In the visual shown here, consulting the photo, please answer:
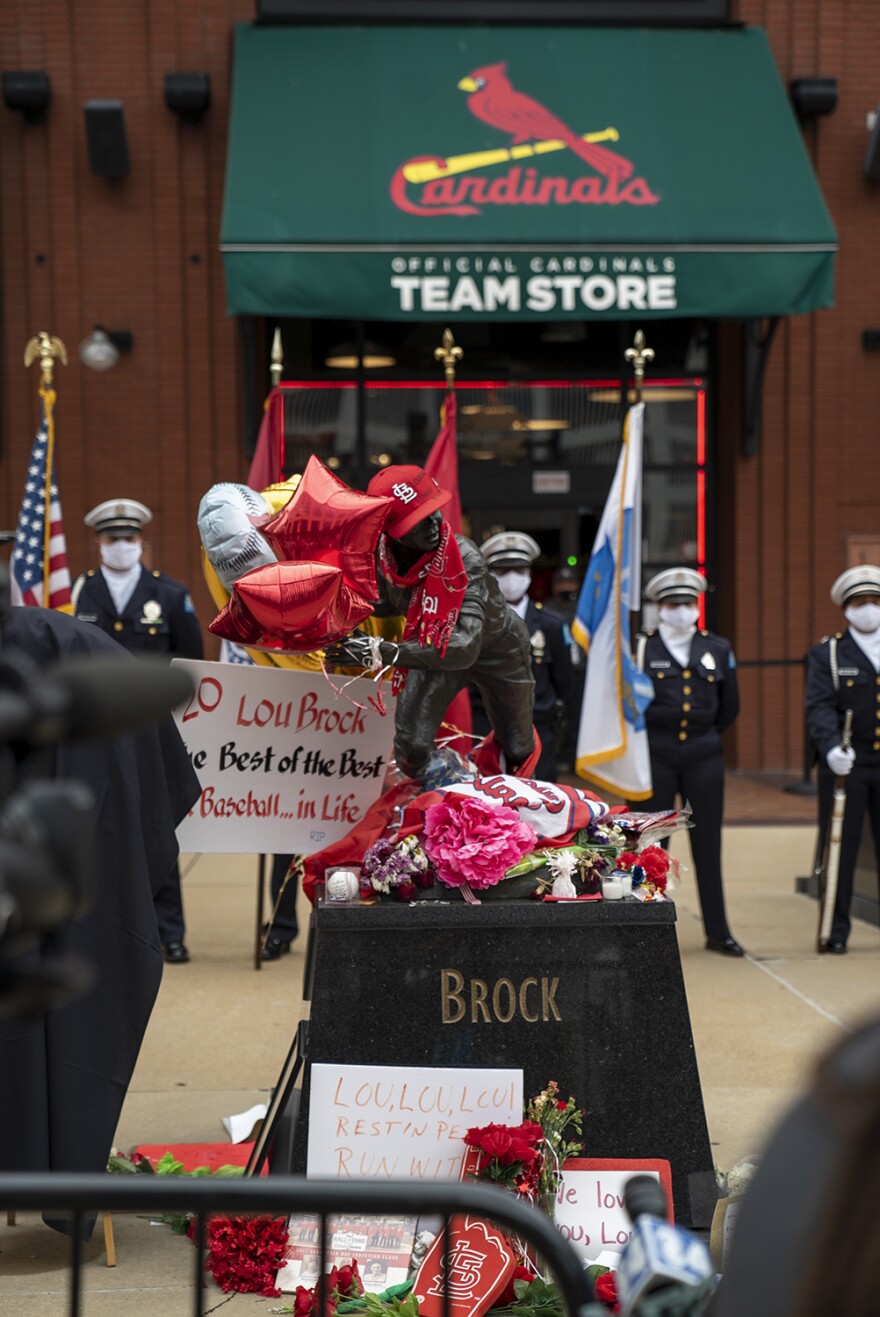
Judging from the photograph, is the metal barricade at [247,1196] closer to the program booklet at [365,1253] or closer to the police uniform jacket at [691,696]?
the program booklet at [365,1253]

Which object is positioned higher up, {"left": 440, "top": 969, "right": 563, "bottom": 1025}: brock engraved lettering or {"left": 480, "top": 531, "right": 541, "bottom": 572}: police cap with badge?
{"left": 480, "top": 531, "right": 541, "bottom": 572}: police cap with badge

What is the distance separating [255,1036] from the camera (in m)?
6.50

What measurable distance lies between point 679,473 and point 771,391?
3.45 feet

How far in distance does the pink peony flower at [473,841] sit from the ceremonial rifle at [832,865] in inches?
161

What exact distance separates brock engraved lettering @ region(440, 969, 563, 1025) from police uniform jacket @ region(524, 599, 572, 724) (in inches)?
202

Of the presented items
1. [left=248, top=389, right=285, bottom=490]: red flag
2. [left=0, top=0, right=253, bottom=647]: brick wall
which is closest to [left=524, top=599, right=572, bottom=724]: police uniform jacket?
[left=248, top=389, right=285, bottom=490]: red flag

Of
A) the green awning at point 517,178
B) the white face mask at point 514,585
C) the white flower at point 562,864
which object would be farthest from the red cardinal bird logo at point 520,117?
the white flower at point 562,864

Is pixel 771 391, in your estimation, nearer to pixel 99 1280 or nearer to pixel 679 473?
pixel 679 473

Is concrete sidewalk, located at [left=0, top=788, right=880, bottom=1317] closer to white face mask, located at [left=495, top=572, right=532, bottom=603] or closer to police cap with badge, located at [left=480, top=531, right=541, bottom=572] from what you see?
white face mask, located at [left=495, top=572, right=532, bottom=603]

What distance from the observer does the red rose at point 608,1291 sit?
3711mm

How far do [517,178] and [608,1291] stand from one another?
10.2m

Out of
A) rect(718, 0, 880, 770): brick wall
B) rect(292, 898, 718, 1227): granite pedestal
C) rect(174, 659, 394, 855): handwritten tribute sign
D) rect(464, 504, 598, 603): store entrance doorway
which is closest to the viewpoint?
rect(292, 898, 718, 1227): granite pedestal

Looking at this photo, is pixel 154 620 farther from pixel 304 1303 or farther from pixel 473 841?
pixel 304 1303

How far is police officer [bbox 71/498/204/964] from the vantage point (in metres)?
8.74
